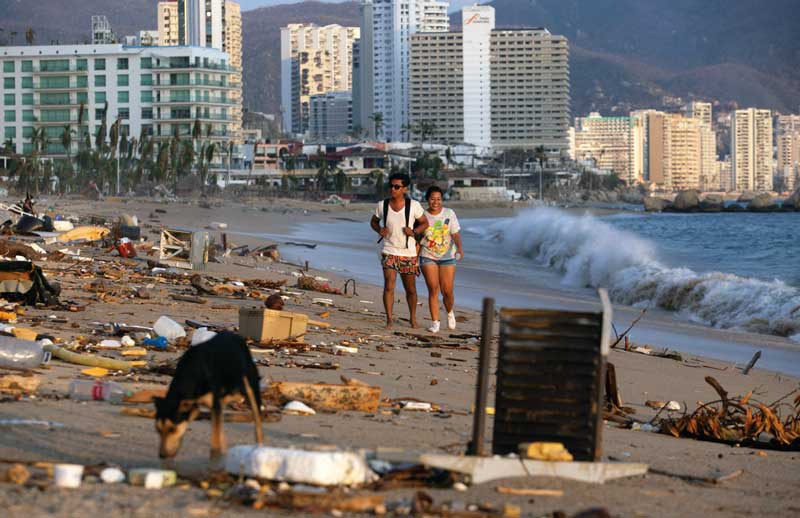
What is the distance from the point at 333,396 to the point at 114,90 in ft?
304

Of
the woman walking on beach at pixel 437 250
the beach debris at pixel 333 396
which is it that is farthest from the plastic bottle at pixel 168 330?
the woman walking on beach at pixel 437 250

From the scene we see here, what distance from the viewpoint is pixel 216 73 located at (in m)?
92.2

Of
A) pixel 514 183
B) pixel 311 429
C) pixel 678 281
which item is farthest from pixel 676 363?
pixel 514 183

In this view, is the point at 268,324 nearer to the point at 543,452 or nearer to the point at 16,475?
the point at 543,452

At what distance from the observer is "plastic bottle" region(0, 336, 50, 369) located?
6.84 m

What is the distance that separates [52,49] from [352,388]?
96379mm

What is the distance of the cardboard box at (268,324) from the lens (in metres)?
8.57

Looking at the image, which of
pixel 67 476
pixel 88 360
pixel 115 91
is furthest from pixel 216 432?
→ pixel 115 91

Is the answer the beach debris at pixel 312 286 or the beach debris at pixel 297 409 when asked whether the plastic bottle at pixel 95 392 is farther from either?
the beach debris at pixel 312 286

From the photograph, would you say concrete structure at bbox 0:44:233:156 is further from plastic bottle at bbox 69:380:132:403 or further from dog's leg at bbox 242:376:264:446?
dog's leg at bbox 242:376:264:446

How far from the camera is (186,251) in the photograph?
57.0 ft

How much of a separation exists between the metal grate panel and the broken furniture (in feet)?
38.2

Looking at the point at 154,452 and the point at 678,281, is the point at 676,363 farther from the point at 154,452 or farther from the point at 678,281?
the point at 678,281

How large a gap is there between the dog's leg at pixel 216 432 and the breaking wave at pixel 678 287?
1104 cm
